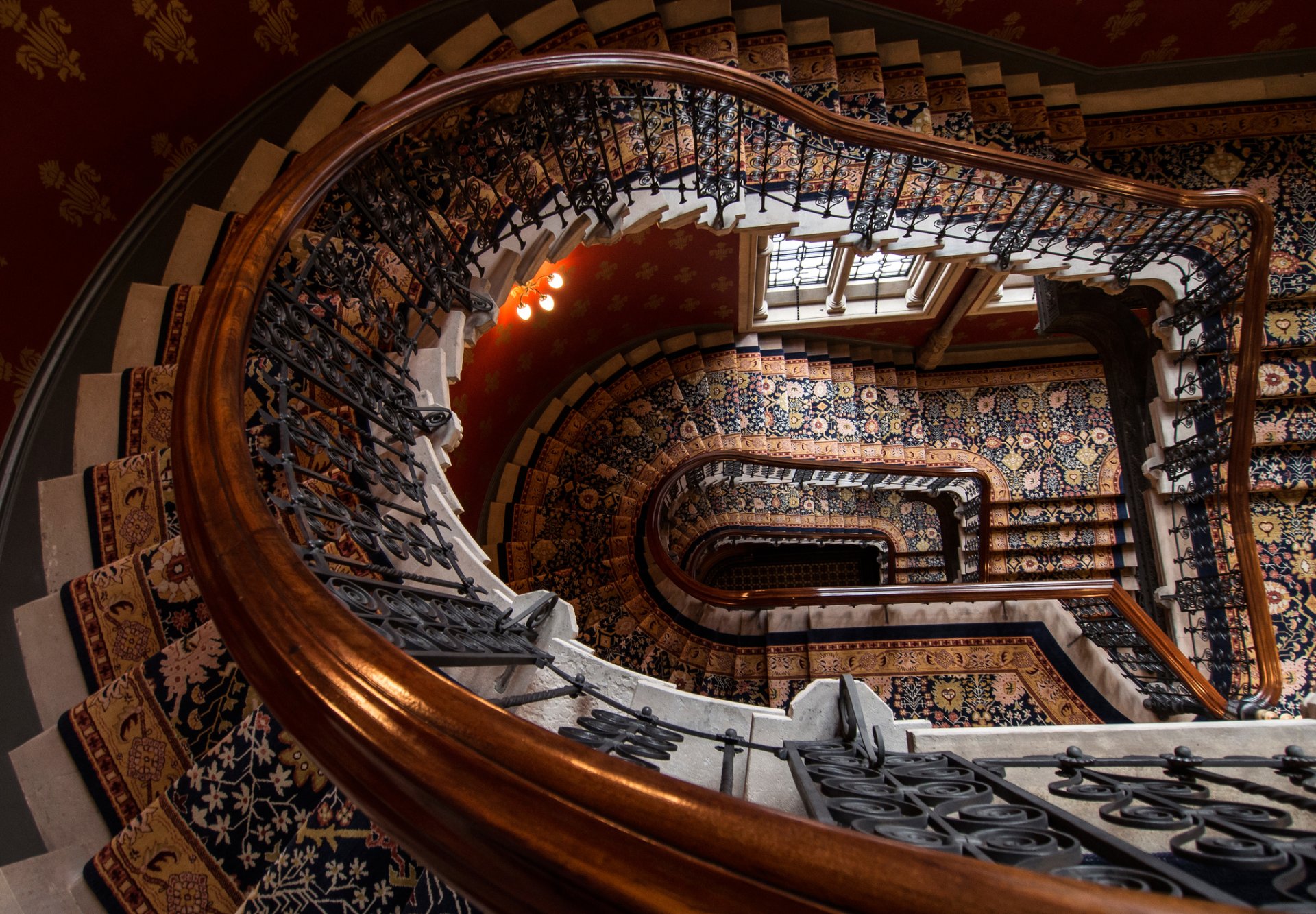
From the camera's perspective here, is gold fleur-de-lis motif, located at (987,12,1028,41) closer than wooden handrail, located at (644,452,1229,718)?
No

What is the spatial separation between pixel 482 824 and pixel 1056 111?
5705 millimetres

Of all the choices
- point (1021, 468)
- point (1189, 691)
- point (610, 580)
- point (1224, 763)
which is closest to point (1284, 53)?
point (1021, 468)

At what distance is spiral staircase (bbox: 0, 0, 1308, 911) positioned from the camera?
0.67 meters

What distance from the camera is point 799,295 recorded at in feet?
21.6

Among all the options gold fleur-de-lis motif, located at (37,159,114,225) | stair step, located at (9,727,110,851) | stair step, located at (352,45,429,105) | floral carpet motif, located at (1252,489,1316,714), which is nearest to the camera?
stair step, located at (9,727,110,851)

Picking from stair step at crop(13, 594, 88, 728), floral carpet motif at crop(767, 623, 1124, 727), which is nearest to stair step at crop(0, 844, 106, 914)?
stair step at crop(13, 594, 88, 728)

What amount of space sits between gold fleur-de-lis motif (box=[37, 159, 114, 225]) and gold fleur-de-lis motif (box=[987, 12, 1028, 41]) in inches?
200

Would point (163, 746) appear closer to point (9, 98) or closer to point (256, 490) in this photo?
point (256, 490)

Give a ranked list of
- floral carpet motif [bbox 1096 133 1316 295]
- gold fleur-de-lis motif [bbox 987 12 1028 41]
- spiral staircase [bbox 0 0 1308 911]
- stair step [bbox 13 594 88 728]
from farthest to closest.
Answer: gold fleur-de-lis motif [bbox 987 12 1028 41] < floral carpet motif [bbox 1096 133 1316 295] < stair step [bbox 13 594 88 728] < spiral staircase [bbox 0 0 1308 911]

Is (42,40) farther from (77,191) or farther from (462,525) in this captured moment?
(462,525)

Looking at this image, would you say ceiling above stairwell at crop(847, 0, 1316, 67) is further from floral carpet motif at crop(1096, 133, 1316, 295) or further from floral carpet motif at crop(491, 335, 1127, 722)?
floral carpet motif at crop(491, 335, 1127, 722)

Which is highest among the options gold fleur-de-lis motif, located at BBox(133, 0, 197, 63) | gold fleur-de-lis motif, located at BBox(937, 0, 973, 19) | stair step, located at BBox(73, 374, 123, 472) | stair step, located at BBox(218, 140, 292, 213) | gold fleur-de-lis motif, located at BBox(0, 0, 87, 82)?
gold fleur-de-lis motif, located at BBox(937, 0, 973, 19)

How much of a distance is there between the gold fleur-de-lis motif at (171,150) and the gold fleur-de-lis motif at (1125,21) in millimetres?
5340

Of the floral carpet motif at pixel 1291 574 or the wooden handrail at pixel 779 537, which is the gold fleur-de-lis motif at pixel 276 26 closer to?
the floral carpet motif at pixel 1291 574
